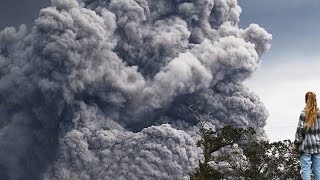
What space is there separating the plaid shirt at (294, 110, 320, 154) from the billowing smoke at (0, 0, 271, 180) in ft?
291

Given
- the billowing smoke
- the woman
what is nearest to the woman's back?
the woman

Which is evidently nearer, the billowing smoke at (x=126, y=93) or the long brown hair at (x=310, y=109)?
the long brown hair at (x=310, y=109)

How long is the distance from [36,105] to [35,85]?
4431 millimetres

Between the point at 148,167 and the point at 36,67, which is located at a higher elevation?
the point at 36,67

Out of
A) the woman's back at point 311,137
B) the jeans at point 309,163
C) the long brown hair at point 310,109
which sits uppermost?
the long brown hair at point 310,109

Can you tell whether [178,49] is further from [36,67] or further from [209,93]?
[36,67]

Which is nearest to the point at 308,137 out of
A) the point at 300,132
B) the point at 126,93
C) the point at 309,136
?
the point at 309,136

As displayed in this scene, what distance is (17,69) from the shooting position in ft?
332

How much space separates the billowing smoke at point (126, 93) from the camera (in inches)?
3927

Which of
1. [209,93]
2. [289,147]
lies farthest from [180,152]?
[289,147]

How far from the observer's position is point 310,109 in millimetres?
7023

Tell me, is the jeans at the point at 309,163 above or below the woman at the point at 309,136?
below

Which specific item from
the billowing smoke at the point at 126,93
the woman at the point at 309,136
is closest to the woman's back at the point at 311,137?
the woman at the point at 309,136

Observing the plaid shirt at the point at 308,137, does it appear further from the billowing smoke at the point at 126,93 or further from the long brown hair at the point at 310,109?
the billowing smoke at the point at 126,93
